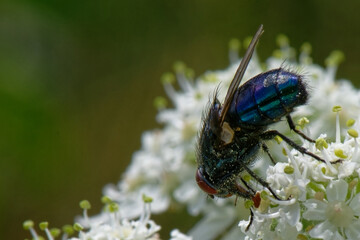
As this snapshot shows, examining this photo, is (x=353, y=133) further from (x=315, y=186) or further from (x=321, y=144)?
(x=315, y=186)

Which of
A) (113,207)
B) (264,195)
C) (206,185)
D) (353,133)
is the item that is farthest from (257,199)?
(113,207)

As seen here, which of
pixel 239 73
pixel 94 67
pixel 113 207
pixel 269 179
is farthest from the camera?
pixel 94 67

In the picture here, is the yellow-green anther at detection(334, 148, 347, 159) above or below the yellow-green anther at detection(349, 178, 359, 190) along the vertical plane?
above

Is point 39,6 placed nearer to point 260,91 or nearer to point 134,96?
point 134,96

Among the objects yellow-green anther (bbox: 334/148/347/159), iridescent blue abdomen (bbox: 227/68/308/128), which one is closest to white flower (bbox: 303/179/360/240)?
yellow-green anther (bbox: 334/148/347/159)

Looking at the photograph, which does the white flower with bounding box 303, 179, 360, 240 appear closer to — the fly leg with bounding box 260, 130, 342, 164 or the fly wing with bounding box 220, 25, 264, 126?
the fly leg with bounding box 260, 130, 342, 164

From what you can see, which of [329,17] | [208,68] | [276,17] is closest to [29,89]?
[208,68]

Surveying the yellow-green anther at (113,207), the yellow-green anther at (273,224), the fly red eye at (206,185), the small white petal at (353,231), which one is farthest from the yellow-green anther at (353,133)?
the yellow-green anther at (113,207)
